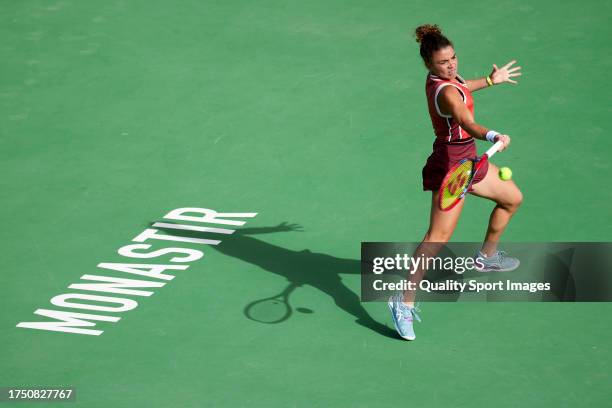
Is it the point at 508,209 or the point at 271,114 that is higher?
the point at 271,114

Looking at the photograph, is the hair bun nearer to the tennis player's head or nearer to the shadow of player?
the tennis player's head

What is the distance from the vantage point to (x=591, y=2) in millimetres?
13859

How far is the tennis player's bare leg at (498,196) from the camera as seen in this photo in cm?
862

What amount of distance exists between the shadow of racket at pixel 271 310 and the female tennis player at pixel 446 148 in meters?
0.92

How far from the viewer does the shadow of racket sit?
870 centimetres

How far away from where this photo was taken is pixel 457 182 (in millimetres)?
8258

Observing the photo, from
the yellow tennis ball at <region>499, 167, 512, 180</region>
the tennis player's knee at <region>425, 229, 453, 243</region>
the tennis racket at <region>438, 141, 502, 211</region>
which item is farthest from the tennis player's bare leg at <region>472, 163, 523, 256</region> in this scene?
the yellow tennis ball at <region>499, 167, 512, 180</region>

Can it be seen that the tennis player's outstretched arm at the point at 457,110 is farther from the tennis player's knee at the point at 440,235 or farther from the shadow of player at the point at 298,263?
the shadow of player at the point at 298,263

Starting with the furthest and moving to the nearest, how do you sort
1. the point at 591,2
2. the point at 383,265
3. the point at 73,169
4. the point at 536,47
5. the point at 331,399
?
the point at 591,2, the point at 536,47, the point at 73,169, the point at 383,265, the point at 331,399

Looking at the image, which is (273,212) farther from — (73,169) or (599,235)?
(599,235)

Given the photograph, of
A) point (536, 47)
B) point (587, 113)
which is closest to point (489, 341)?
point (587, 113)

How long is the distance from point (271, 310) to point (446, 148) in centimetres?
198

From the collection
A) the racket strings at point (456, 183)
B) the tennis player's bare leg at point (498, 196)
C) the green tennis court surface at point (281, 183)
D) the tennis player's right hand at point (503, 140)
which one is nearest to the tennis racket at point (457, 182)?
the racket strings at point (456, 183)

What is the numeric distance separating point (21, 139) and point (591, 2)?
24.6 feet
